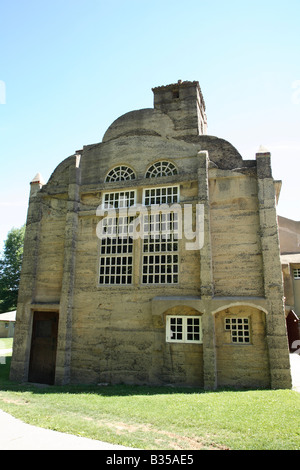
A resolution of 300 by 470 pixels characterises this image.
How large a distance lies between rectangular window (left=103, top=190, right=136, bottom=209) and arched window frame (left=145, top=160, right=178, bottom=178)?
139 centimetres

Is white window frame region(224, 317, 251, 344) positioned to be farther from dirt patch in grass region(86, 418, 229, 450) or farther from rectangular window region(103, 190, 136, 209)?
rectangular window region(103, 190, 136, 209)

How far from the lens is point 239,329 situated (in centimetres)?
1459

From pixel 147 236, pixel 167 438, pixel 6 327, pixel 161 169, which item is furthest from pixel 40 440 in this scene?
pixel 6 327

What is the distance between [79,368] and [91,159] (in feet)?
37.1

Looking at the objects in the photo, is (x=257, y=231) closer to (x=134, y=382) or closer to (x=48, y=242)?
(x=134, y=382)

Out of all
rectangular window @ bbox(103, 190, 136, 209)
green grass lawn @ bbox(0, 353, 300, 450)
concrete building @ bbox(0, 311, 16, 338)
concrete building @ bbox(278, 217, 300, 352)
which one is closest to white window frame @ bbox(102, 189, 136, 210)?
rectangular window @ bbox(103, 190, 136, 209)

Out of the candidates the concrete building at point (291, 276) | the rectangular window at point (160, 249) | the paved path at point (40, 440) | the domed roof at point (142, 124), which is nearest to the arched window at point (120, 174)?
the domed roof at point (142, 124)

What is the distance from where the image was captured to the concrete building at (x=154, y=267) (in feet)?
47.2

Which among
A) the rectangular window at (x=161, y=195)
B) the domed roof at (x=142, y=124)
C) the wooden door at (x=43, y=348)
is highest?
the domed roof at (x=142, y=124)

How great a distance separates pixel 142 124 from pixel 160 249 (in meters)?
7.44

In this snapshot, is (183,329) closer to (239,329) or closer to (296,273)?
(239,329)

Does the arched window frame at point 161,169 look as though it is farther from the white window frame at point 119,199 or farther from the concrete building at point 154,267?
the white window frame at point 119,199

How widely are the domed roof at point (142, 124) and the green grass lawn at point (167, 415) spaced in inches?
516

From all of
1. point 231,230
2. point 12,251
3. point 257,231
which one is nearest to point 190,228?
point 231,230
